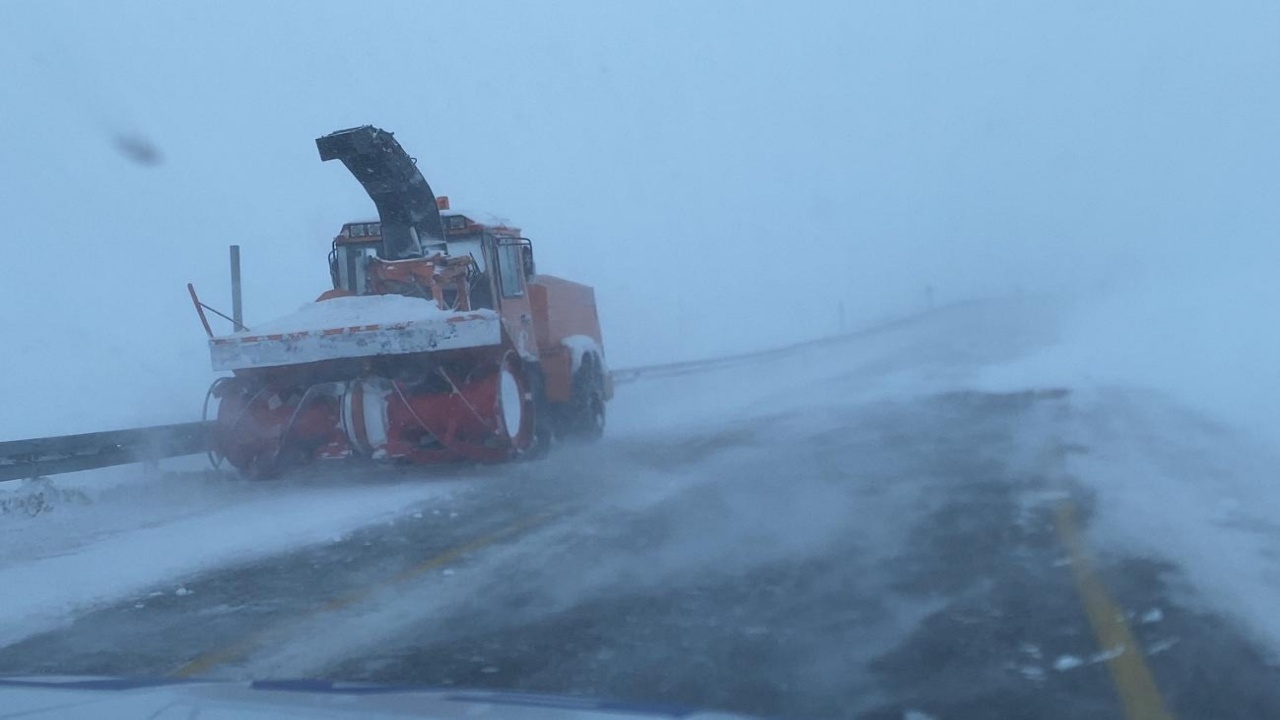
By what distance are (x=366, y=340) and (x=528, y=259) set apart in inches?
148

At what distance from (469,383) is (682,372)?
1712 centimetres

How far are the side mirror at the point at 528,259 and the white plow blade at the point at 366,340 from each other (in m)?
3.07

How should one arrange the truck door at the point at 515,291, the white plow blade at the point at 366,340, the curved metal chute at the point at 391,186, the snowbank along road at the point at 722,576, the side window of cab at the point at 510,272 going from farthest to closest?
the side window of cab at the point at 510,272 → the truck door at the point at 515,291 → the curved metal chute at the point at 391,186 → the white plow blade at the point at 366,340 → the snowbank along road at the point at 722,576

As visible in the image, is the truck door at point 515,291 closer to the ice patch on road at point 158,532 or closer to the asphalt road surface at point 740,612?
the ice patch on road at point 158,532

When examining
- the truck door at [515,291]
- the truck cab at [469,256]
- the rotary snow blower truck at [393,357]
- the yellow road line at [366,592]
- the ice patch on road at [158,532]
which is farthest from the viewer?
the truck door at [515,291]

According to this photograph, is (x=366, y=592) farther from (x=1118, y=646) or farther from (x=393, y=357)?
(x=393, y=357)

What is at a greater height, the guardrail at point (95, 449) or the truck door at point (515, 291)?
the truck door at point (515, 291)

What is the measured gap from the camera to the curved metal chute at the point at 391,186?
13.4m

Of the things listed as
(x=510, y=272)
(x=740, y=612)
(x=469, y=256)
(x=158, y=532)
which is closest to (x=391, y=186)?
(x=469, y=256)

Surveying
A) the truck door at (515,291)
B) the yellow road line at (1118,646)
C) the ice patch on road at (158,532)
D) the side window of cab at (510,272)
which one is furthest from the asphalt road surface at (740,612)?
the side window of cab at (510,272)

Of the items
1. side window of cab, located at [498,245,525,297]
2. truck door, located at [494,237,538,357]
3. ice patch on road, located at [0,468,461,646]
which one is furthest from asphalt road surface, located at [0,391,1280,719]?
side window of cab, located at [498,245,525,297]

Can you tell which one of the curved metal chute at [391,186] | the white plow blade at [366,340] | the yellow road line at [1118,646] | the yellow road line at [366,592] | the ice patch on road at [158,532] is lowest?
the yellow road line at [1118,646]

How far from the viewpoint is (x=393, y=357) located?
13.2 meters

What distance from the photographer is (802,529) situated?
30.7ft
